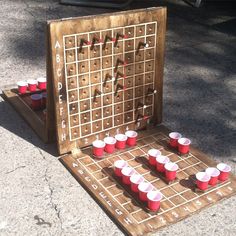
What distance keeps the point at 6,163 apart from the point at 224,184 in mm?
2224

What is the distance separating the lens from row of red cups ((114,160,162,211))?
11.5ft

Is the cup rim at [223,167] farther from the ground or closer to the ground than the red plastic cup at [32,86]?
closer to the ground

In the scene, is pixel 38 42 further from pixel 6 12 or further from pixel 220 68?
pixel 220 68

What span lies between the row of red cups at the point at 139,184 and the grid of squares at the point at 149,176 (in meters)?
0.08

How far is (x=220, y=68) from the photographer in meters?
6.65

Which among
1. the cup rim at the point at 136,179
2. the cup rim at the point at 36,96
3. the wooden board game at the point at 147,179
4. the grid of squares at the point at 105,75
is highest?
the grid of squares at the point at 105,75

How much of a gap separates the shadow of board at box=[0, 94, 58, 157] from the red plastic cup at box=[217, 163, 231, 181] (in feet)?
5.63

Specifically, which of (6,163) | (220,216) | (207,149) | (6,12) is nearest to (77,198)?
(6,163)

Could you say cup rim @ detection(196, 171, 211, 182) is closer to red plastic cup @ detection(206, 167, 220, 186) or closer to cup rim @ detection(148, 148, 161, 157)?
red plastic cup @ detection(206, 167, 220, 186)

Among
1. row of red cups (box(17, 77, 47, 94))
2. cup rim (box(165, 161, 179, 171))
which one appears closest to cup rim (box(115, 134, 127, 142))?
cup rim (box(165, 161, 179, 171))

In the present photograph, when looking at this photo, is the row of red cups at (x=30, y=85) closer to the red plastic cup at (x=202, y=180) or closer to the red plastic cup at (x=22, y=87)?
the red plastic cup at (x=22, y=87)

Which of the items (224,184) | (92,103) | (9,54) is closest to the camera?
(224,184)

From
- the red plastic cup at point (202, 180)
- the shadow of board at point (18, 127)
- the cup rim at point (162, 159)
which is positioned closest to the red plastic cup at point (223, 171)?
the red plastic cup at point (202, 180)

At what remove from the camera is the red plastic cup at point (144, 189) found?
3578mm
